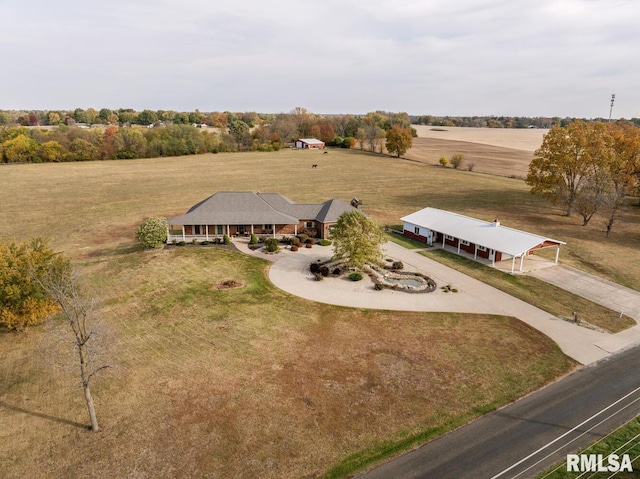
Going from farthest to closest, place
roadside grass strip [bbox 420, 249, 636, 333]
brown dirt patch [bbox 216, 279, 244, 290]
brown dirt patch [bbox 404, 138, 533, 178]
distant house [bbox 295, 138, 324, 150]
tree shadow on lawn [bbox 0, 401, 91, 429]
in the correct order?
distant house [bbox 295, 138, 324, 150]
brown dirt patch [bbox 404, 138, 533, 178]
brown dirt patch [bbox 216, 279, 244, 290]
roadside grass strip [bbox 420, 249, 636, 333]
tree shadow on lawn [bbox 0, 401, 91, 429]

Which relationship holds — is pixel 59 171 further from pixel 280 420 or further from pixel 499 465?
pixel 499 465

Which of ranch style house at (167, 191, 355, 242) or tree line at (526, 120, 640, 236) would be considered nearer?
ranch style house at (167, 191, 355, 242)

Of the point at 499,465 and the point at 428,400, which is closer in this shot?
the point at 499,465

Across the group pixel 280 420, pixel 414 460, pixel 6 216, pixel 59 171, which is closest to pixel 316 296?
pixel 280 420

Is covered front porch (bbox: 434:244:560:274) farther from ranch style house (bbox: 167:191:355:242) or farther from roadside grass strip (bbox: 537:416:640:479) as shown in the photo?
roadside grass strip (bbox: 537:416:640:479)

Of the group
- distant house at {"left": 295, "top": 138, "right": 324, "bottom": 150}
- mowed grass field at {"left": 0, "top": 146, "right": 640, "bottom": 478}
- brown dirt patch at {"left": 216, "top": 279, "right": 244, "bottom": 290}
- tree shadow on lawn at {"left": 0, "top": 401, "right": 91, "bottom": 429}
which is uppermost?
distant house at {"left": 295, "top": 138, "right": 324, "bottom": 150}

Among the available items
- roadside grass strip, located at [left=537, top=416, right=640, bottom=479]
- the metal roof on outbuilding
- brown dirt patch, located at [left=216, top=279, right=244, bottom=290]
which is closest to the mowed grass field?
brown dirt patch, located at [left=216, top=279, right=244, bottom=290]

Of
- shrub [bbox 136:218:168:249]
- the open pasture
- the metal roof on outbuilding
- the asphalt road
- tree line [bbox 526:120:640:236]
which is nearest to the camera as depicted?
the asphalt road
